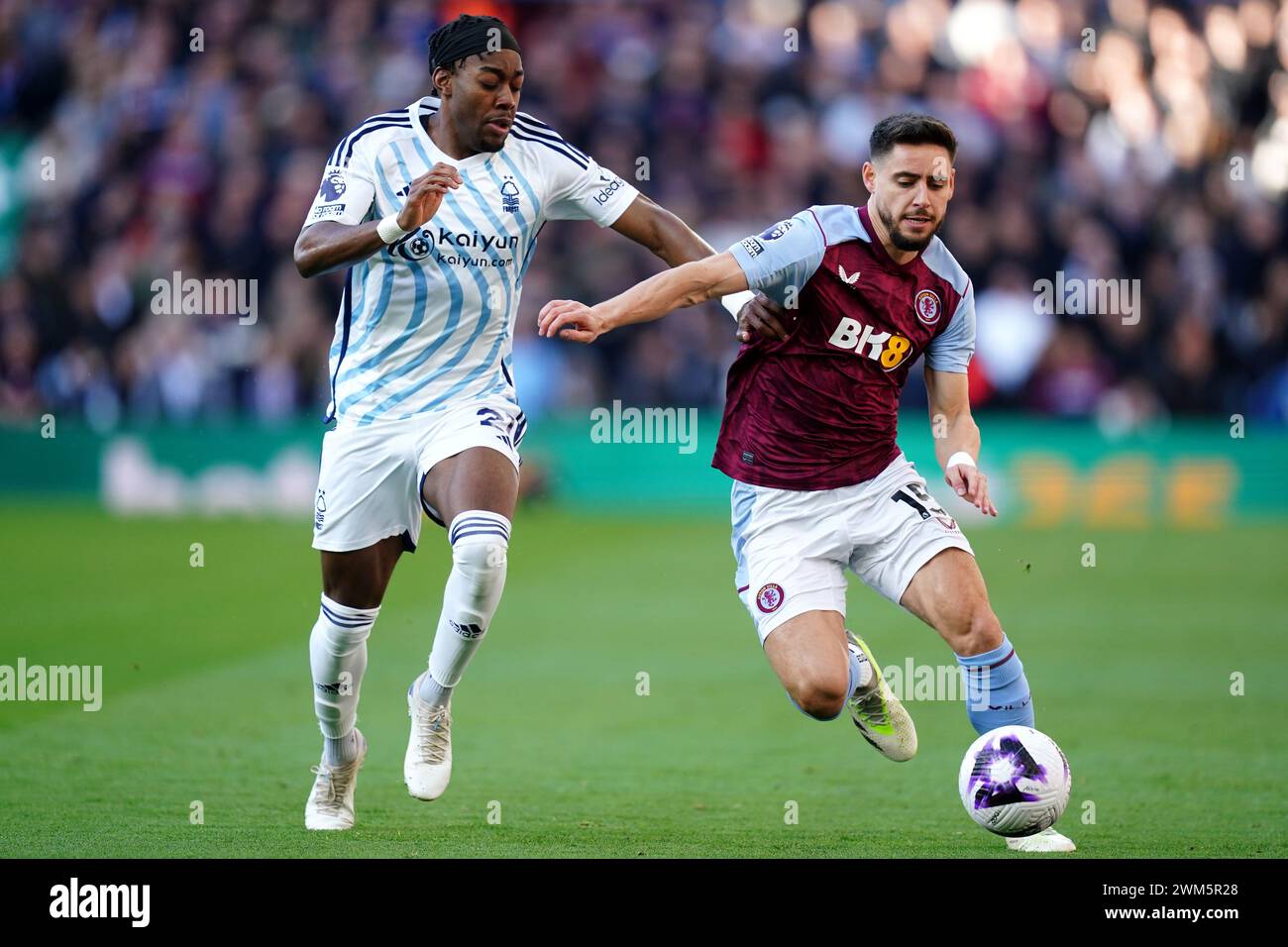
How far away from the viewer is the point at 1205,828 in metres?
6.76

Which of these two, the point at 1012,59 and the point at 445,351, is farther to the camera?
the point at 1012,59

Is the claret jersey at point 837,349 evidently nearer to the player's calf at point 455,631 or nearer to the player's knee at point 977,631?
the player's knee at point 977,631

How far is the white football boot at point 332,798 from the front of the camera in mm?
6836

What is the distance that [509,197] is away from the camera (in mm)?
7004

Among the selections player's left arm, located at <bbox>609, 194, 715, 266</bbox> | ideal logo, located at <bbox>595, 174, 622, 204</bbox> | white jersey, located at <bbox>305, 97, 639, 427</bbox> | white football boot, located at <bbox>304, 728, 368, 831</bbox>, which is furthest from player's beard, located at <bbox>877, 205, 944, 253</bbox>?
white football boot, located at <bbox>304, 728, 368, 831</bbox>

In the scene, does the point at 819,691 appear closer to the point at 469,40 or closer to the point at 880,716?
the point at 880,716

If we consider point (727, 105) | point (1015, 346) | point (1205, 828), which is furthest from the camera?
point (727, 105)

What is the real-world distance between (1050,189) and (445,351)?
45.8 feet

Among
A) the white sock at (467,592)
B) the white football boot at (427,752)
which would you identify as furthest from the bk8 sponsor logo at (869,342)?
the white football boot at (427,752)

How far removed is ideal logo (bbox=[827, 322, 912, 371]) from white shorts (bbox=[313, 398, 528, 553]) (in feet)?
4.45

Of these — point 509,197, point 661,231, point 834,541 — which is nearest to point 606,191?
point 661,231

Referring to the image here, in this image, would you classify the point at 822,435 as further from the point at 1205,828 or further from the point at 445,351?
the point at 1205,828

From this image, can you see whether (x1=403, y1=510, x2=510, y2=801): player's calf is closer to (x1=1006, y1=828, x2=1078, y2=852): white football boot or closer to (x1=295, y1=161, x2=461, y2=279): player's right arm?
(x1=295, y1=161, x2=461, y2=279): player's right arm

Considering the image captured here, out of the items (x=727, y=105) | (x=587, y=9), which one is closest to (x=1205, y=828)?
(x=727, y=105)
